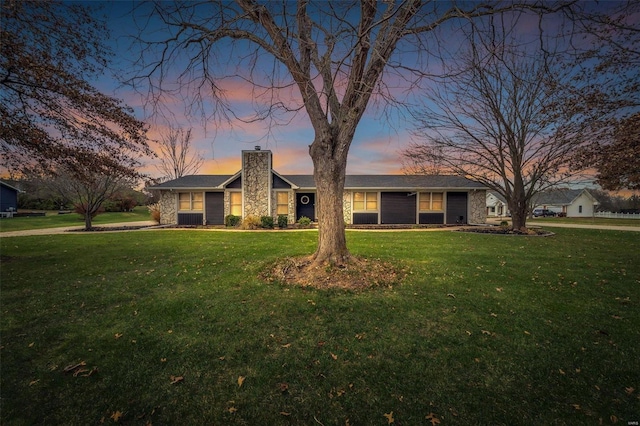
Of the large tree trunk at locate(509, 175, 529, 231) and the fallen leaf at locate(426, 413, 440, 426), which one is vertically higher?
the large tree trunk at locate(509, 175, 529, 231)

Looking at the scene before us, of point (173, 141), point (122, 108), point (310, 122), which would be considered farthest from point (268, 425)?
point (173, 141)

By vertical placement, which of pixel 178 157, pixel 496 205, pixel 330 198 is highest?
pixel 178 157

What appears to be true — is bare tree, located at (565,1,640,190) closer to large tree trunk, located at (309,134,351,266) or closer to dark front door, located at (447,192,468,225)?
large tree trunk, located at (309,134,351,266)

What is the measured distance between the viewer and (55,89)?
6562mm

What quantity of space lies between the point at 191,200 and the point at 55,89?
13.9 m

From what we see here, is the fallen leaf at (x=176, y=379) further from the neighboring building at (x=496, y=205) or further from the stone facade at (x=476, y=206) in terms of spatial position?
the neighboring building at (x=496, y=205)

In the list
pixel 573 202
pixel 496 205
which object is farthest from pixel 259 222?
pixel 573 202

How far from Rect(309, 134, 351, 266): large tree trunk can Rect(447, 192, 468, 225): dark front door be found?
668 inches

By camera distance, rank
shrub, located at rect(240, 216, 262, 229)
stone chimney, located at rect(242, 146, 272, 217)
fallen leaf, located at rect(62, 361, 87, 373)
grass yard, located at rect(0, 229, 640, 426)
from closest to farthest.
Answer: grass yard, located at rect(0, 229, 640, 426)
fallen leaf, located at rect(62, 361, 87, 373)
shrub, located at rect(240, 216, 262, 229)
stone chimney, located at rect(242, 146, 272, 217)

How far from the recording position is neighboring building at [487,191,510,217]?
53.1 m

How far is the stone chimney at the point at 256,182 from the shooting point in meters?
18.8

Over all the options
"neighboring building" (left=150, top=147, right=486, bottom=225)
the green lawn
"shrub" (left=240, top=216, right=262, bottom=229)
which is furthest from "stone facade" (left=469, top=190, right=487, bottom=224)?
the green lawn

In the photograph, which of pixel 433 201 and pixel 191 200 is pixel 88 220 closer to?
pixel 191 200

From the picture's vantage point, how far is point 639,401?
2459mm
